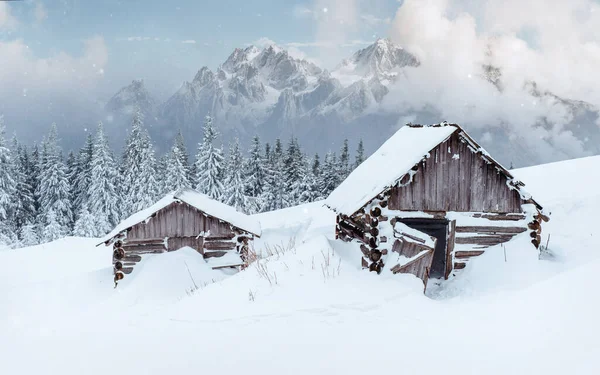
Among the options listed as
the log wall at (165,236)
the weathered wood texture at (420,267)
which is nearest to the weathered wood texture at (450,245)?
the weathered wood texture at (420,267)

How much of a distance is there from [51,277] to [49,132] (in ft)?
100

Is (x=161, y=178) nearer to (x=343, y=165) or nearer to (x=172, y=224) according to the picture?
(x=343, y=165)

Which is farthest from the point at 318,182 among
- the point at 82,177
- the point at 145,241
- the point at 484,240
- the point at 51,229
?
the point at 484,240

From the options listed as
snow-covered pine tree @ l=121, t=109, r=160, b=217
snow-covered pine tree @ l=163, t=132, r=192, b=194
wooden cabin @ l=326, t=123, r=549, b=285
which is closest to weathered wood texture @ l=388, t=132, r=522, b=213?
wooden cabin @ l=326, t=123, r=549, b=285

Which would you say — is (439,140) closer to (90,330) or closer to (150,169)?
(90,330)

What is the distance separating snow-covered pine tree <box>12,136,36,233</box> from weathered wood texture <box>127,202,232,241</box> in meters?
36.4

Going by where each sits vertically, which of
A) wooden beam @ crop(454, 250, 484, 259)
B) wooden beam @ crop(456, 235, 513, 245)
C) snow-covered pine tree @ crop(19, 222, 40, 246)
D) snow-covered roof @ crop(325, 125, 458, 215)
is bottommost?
snow-covered pine tree @ crop(19, 222, 40, 246)

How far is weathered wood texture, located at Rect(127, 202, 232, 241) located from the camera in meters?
17.2

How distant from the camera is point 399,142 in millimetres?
15852

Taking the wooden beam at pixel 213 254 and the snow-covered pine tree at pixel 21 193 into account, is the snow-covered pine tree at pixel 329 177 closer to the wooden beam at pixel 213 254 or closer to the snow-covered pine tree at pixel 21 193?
the wooden beam at pixel 213 254

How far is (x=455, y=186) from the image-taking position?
521 inches

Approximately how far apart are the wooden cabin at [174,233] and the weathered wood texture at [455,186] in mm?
8052

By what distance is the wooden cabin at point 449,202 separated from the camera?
12.7 m

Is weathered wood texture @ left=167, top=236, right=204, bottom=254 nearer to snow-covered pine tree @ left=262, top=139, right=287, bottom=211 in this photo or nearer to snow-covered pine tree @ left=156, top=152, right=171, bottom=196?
snow-covered pine tree @ left=156, top=152, right=171, bottom=196
